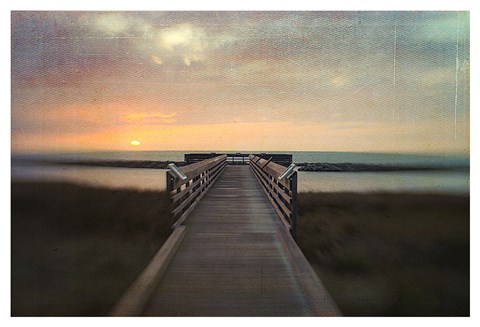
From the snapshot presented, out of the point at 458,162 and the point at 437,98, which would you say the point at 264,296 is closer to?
the point at 458,162

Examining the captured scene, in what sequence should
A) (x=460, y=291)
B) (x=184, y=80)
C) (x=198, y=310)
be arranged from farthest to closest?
(x=184, y=80), (x=460, y=291), (x=198, y=310)

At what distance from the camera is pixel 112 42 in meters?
2.86

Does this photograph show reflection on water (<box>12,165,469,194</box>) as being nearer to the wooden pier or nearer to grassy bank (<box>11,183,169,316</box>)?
grassy bank (<box>11,183,169,316</box>)

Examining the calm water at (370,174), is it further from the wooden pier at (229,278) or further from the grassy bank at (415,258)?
the wooden pier at (229,278)

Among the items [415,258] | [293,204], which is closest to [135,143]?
[293,204]

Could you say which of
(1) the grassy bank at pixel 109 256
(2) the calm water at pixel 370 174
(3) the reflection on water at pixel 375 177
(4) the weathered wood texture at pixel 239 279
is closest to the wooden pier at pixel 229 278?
(4) the weathered wood texture at pixel 239 279

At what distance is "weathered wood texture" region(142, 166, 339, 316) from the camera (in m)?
2.28

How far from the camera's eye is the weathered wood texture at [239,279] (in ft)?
7.49

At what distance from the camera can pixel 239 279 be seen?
2.57m

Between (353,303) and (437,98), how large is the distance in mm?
1764

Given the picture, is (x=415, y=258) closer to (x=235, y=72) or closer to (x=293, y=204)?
(x=293, y=204)

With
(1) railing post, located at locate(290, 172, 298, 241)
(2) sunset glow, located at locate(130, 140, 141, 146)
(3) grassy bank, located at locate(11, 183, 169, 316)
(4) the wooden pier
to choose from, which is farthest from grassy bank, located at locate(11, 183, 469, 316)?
(1) railing post, located at locate(290, 172, 298, 241)

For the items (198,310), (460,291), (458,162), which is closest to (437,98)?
(458,162)

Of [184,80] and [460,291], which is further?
[184,80]
